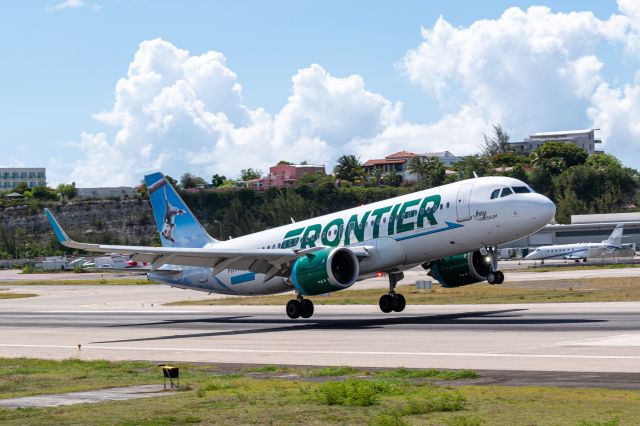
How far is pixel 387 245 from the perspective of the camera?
4466 centimetres

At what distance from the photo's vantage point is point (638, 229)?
154625mm

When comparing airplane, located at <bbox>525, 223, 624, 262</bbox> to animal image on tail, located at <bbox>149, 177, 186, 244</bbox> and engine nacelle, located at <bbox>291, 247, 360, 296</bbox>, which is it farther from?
engine nacelle, located at <bbox>291, 247, 360, 296</bbox>

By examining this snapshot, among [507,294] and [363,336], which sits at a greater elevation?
[507,294]

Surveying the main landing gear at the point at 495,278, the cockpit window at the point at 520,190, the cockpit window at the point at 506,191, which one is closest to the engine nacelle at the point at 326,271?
the main landing gear at the point at 495,278

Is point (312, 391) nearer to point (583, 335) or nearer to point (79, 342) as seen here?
point (583, 335)

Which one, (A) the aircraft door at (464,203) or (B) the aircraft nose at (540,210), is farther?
(A) the aircraft door at (464,203)

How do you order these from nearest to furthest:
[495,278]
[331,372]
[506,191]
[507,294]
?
[331,372] → [495,278] → [506,191] → [507,294]

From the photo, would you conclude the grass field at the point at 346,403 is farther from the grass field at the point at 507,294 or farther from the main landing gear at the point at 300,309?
the grass field at the point at 507,294

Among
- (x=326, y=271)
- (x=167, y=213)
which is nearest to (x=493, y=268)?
(x=326, y=271)

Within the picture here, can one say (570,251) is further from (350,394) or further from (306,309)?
(350,394)

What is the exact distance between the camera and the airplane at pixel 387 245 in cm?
4197

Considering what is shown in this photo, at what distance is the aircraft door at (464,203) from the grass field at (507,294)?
1378 centimetres

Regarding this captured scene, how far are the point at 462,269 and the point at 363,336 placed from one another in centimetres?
1017

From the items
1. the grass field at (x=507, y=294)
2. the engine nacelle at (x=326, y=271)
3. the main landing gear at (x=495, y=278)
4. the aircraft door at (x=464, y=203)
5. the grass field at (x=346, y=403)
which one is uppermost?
the aircraft door at (x=464, y=203)
